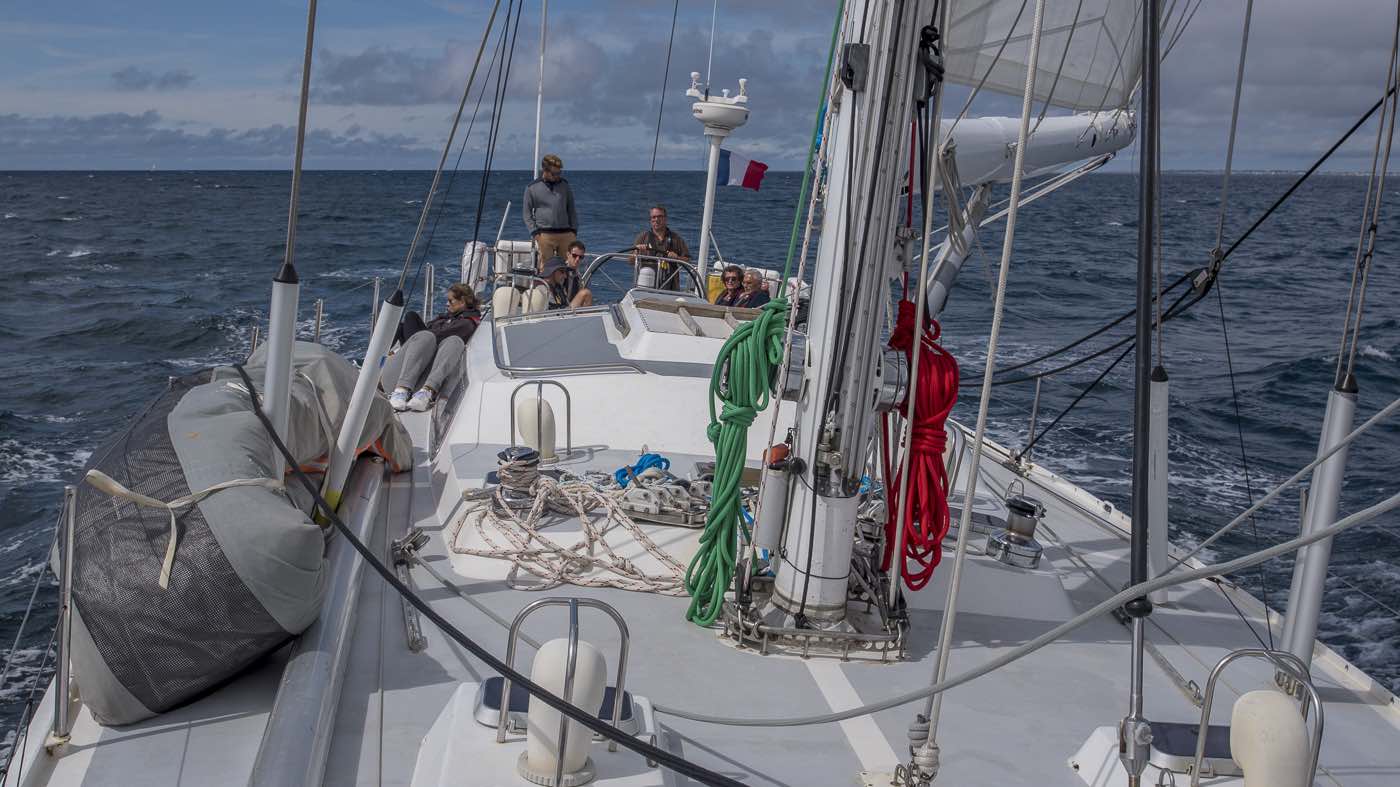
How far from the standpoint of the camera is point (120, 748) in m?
3.33

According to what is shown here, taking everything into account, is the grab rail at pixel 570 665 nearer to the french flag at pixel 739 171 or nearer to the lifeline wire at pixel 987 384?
the lifeline wire at pixel 987 384

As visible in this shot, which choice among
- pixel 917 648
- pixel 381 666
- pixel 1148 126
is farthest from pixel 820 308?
pixel 381 666

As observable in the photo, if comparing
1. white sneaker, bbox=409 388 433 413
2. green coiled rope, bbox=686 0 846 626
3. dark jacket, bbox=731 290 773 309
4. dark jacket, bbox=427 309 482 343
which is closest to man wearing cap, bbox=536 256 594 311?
dark jacket, bbox=427 309 482 343

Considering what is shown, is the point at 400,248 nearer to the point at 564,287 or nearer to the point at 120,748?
the point at 564,287

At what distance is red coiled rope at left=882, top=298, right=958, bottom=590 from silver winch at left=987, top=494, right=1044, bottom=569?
988mm

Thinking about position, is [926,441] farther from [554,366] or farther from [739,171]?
[739,171]

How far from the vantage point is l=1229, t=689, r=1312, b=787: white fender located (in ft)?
7.76

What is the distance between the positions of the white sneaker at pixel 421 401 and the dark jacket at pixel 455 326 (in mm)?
621

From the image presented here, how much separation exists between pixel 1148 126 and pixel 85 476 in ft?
10.7

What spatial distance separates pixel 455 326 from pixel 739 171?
A: 319 cm

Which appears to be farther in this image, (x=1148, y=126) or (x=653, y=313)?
(x=653, y=313)

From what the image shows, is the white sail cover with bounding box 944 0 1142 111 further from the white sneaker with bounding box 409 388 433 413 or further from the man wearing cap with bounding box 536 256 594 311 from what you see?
the man wearing cap with bounding box 536 256 594 311

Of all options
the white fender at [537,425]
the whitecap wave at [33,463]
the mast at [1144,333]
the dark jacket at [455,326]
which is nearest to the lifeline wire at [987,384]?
the mast at [1144,333]

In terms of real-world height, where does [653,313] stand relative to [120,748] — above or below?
above
